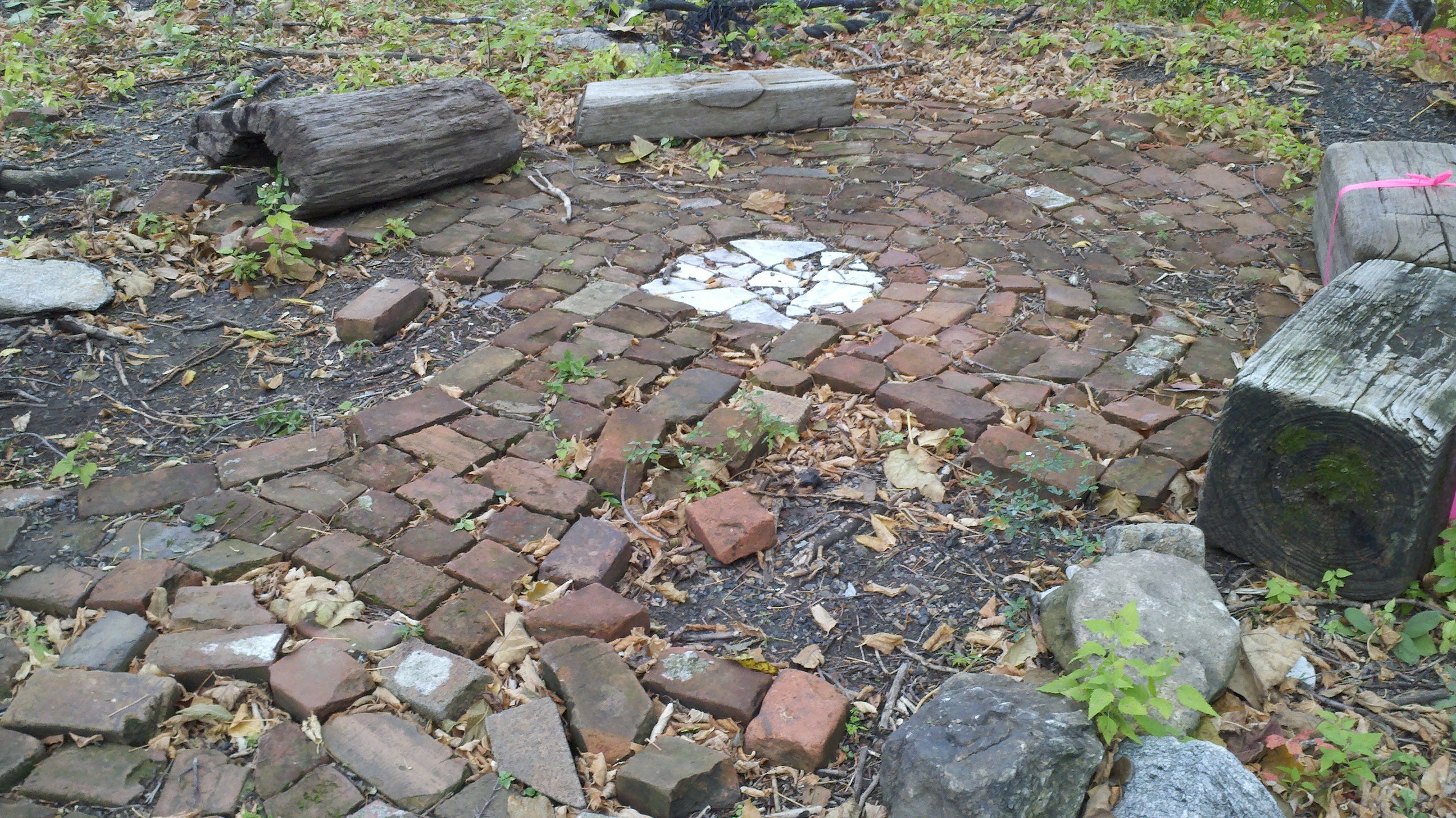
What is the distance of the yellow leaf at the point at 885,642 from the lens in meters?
2.57

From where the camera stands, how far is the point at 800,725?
2301 mm

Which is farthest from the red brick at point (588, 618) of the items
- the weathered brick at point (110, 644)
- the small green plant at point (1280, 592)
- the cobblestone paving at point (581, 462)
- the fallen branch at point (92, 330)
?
the fallen branch at point (92, 330)

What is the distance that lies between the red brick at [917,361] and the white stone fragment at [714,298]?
0.79 m

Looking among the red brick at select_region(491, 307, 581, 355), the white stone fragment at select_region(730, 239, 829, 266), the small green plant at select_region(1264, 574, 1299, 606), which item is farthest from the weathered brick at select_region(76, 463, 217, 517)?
the small green plant at select_region(1264, 574, 1299, 606)

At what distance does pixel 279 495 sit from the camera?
3.09 metres

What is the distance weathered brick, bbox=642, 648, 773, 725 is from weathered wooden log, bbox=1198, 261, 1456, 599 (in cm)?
136

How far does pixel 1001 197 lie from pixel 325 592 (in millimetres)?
3841

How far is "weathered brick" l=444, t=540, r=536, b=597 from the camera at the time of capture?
2752 millimetres

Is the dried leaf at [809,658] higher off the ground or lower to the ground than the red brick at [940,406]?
lower

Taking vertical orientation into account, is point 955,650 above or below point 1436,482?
below

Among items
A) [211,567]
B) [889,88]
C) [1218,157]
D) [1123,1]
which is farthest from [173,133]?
[1123,1]

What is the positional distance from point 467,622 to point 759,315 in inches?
77.6

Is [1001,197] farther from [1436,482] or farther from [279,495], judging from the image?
[279,495]

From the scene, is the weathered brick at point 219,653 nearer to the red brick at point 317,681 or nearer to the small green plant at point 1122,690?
the red brick at point 317,681
